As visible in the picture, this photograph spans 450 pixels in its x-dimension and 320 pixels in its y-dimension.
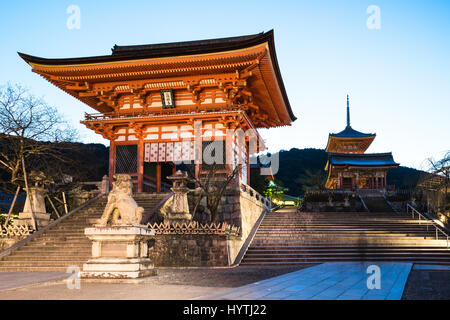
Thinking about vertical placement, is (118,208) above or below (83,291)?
above

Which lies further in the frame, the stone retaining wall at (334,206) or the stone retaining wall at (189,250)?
the stone retaining wall at (334,206)

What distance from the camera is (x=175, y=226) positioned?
15367 millimetres

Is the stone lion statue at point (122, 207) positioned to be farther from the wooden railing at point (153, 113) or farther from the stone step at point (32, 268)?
the wooden railing at point (153, 113)

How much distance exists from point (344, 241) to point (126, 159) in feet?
43.1

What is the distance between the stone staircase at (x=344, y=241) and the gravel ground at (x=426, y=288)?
6.40m

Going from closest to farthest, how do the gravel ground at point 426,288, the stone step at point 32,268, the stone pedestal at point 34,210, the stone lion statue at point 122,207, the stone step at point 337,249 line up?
the gravel ground at point 426,288 < the stone lion statue at point 122,207 < the stone step at point 32,268 < the stone step at point 337,249 < the stone pedestal at point 34,210

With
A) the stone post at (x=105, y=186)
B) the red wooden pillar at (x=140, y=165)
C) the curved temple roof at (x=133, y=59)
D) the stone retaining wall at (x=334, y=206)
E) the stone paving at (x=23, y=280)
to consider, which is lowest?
the stone paving at (x=23, y=280)

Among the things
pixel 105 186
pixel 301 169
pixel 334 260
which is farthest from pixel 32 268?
pixel 301 169

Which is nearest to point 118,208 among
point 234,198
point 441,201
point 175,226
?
point 175,226

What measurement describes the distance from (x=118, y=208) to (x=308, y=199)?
1146 inches

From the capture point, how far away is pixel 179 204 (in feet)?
55.5

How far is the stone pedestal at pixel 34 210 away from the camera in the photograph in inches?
683

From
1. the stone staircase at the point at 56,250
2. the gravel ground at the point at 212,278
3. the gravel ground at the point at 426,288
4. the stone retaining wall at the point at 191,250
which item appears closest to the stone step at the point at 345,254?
the stone retaining wall at the point at 191,250
